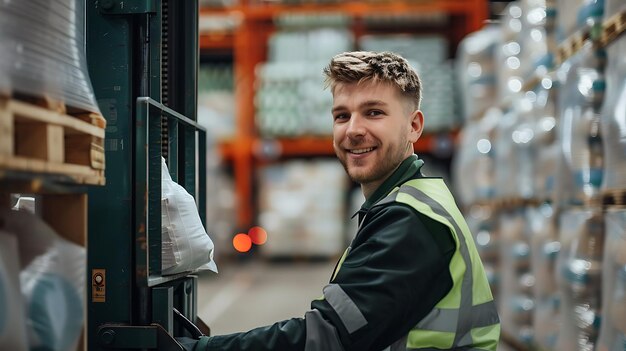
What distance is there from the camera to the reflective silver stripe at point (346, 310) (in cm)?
212

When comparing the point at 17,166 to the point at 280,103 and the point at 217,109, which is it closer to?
the point at 280,103

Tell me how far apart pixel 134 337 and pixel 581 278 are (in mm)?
2501

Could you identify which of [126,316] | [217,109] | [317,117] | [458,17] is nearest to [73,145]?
[126,316]

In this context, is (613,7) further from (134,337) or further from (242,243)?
(242,243)

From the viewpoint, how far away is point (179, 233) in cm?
241

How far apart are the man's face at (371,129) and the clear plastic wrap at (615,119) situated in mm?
1456

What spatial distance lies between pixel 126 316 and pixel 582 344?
260 cm

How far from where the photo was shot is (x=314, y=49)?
1054 centimetres

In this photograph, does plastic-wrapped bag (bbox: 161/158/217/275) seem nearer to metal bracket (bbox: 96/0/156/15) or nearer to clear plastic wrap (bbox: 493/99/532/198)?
metal bracket (bbox: 96/0/156/15)

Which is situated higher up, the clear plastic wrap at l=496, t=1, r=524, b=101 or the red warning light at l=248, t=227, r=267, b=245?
Answer: the clear plastic wrap at l=496, t=1, r=524, b=101

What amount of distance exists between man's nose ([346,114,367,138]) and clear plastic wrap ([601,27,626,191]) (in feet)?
5.24

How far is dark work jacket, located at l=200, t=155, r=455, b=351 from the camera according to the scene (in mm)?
2129

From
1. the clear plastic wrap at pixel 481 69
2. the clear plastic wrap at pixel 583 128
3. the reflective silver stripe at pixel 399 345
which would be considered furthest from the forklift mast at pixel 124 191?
the clear plastic wrap at pixel 481 69

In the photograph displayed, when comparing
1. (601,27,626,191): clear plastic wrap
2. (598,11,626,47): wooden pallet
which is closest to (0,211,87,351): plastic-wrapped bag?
(601,27,626,191): clear plastic wrap
